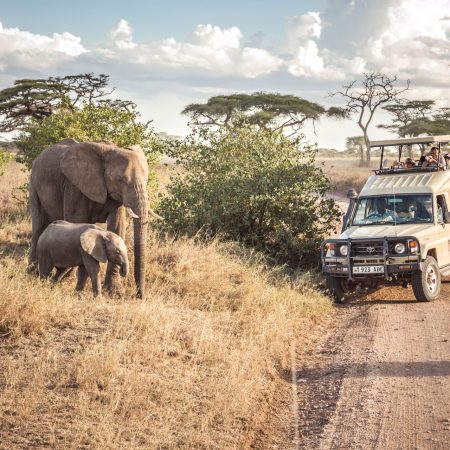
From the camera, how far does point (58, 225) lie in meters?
10.7

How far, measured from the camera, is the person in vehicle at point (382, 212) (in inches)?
525

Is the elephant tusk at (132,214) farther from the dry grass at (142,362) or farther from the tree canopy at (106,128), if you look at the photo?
the tree canopy at (106,128)

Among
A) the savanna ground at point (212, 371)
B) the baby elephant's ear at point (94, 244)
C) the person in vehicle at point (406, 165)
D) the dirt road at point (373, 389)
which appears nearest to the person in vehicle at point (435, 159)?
the person in vehicle at point (406, 165)

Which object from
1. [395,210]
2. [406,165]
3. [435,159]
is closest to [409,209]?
[395,210]

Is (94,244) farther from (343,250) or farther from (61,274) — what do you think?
(343,250)

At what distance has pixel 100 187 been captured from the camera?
11.5m

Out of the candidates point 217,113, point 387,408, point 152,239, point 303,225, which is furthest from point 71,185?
point 217,113

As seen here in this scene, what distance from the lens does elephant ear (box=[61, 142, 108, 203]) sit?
11461 millimetres

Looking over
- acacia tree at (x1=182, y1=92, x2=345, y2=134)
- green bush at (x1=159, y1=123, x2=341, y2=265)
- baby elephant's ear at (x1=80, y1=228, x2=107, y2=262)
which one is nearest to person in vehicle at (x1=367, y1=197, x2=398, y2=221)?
green bush at (x1=159, y1=123, x2=341, y2=265)

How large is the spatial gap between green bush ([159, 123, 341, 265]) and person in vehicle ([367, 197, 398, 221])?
1961 mm

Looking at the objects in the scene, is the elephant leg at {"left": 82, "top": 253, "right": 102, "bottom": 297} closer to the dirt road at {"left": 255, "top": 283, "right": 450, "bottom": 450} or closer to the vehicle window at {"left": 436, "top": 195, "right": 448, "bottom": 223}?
the dirt road at {"left": 255, "top": 283, "right": 450, "bottom": 450}

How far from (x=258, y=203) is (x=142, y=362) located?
27.0 feet

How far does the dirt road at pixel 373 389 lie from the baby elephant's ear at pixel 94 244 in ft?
10.1

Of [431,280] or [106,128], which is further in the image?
[106,128]
